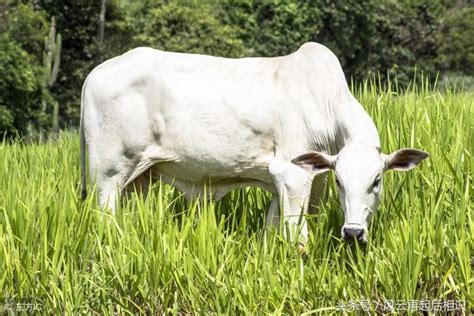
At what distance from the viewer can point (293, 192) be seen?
12.1 ft

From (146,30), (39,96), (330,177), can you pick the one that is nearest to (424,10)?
(146,30)

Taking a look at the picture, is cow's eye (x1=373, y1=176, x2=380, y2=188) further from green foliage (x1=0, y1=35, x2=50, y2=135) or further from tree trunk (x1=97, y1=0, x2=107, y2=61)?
tree trunk (x1=97, y1=0, x2=107, y2=61)

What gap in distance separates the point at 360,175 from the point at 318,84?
0.55 m

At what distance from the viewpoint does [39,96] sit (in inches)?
454

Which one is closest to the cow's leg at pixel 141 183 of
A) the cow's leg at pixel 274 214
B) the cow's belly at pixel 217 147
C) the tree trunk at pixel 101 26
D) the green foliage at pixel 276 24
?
the cow's belly at pixel 217 147

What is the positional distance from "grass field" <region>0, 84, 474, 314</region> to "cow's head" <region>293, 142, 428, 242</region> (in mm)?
105

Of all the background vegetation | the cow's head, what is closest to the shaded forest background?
the background vegetation

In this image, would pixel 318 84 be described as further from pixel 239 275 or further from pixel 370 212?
pixel 239 275

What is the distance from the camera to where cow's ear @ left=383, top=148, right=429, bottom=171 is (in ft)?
11.5

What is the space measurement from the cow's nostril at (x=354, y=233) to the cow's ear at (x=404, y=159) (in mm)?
333

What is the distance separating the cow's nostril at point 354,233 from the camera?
3.33 meters

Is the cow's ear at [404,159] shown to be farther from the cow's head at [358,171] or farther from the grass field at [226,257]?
the grass field at [226,257]

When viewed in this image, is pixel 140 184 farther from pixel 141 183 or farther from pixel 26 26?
pixel 26 26

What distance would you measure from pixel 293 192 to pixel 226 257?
45 centimetres
